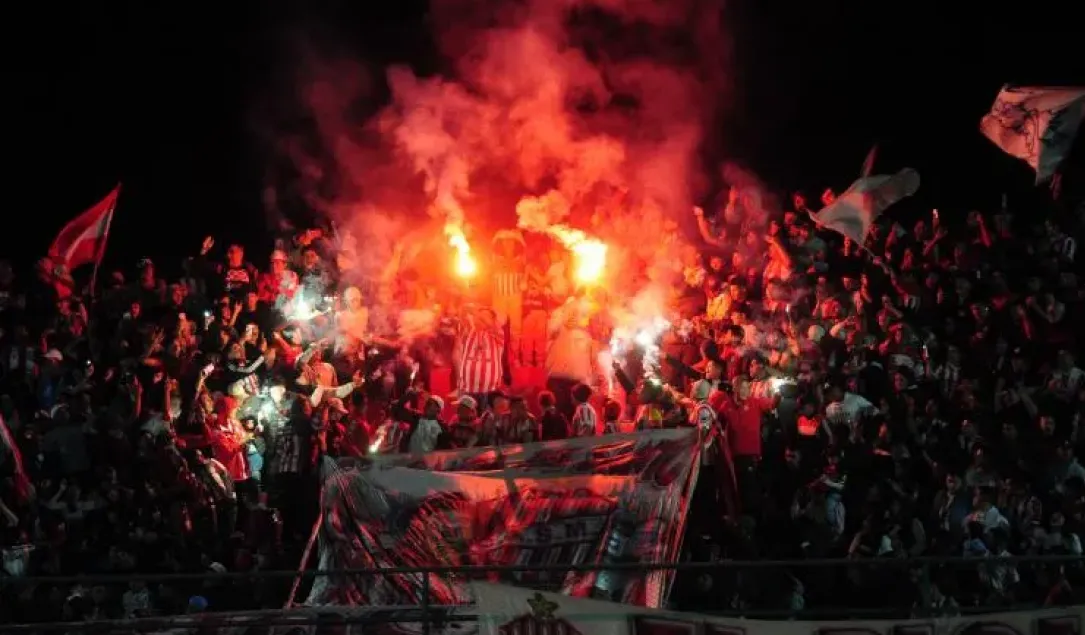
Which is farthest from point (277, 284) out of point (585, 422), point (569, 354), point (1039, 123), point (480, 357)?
point (1039, 123)

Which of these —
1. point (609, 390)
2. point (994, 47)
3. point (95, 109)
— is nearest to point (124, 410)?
point (609, 390)

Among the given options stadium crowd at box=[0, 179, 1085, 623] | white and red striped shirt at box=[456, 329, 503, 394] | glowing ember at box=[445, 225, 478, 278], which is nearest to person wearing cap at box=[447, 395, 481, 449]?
stadium crowd at box=[0, 179, 1085, 623]

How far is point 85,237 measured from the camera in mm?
18172

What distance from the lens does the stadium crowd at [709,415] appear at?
41.7 ft

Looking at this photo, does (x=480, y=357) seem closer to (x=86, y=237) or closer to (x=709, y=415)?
(x=86, y=237)

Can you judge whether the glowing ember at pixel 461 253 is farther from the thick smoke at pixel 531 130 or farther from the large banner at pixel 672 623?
the large banner at pixel 672 623

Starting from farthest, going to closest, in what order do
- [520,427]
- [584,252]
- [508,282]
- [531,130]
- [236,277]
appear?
[531,130] < [584,252] < [508,282] < [236,277] < [520,427]

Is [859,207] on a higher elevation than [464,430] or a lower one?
higher

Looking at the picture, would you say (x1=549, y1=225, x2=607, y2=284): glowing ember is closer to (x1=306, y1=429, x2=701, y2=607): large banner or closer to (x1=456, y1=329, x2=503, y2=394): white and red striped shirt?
(x1=456, y1=329, x2=503, y2=394): white and red striped shirt

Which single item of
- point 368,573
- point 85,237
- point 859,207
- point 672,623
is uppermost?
point 859,207

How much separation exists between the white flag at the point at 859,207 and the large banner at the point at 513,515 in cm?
687

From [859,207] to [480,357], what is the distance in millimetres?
5197

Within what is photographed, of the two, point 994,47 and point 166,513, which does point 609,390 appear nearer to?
point 166,513

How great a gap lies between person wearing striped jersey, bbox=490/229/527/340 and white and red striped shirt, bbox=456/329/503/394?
43 cm
